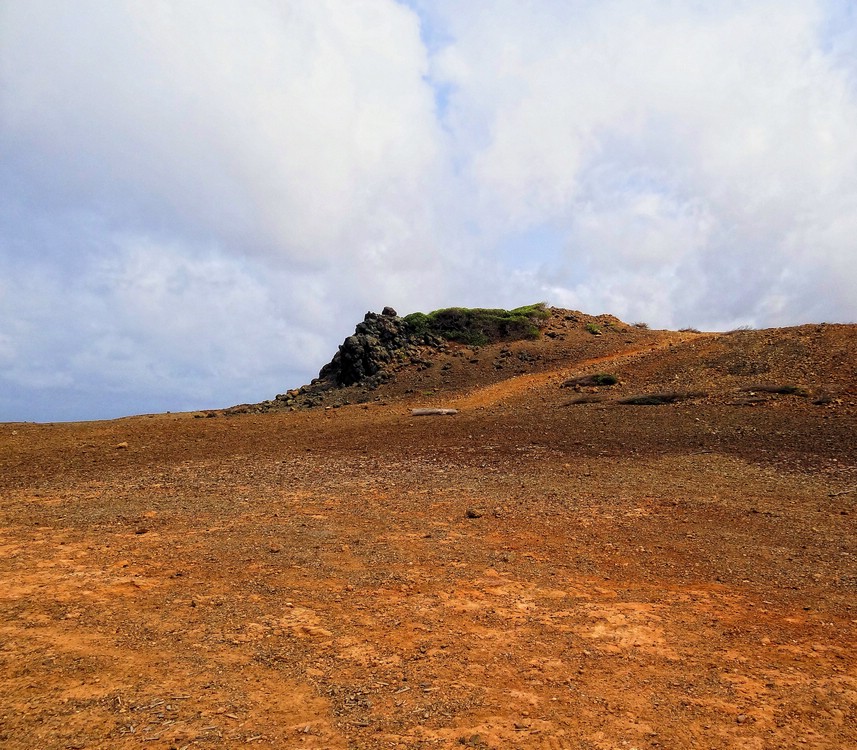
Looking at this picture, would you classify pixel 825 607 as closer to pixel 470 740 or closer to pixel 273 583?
pixel 470 740

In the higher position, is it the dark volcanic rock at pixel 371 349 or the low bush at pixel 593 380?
the dark volcanic rock at pixel 371 349

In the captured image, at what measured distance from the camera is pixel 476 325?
113 ft

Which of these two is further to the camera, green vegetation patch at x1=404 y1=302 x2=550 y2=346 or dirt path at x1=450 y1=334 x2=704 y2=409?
green vegetation patch at x1=404 y1=302 x2=550 y2=346

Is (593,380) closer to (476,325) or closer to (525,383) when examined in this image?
(525,383)

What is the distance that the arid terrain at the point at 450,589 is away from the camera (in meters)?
4.80

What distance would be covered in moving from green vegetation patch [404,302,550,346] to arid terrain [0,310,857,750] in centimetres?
1648

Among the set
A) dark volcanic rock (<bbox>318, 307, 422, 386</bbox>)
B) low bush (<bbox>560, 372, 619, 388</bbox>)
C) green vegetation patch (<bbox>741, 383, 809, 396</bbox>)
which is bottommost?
green vegetation patch (<bbox>741, 383, 809, 396</bbox>)

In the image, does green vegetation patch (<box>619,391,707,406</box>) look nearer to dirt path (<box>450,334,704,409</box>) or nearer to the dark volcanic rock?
dirt path (<box>450,334,704,409</box>)

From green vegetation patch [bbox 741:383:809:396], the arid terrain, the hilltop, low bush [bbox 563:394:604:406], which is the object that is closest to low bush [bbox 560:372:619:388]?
the hilltop

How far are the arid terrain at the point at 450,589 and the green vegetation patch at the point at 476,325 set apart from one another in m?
16.5

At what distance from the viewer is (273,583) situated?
24.6 feet

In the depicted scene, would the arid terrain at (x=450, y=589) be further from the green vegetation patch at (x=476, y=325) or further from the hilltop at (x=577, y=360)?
the green vegetation patch at (x=476, y=325)

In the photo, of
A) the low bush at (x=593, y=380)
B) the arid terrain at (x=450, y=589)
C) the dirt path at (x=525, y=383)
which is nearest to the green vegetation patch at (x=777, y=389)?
the arid terrain at (x=450, y=589)

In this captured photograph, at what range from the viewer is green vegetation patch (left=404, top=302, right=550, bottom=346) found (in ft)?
111
